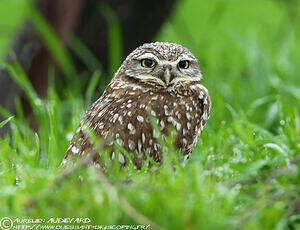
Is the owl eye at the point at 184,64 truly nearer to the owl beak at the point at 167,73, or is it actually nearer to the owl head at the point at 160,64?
the owl head at the point at 160,64

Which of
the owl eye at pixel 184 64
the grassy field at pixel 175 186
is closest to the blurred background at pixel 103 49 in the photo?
the grassy field at pixel 175 186

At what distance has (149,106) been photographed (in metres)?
3.32

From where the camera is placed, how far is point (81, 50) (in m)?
6.03

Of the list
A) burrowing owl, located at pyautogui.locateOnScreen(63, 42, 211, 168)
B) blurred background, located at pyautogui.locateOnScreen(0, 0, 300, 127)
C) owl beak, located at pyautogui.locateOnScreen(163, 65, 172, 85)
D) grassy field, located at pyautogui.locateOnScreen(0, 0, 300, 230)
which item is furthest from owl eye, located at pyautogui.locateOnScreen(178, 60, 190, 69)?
blurred background, located at pyautogui.locateOnScreen(0, 0, 300, 127)

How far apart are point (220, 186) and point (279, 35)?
5746mm

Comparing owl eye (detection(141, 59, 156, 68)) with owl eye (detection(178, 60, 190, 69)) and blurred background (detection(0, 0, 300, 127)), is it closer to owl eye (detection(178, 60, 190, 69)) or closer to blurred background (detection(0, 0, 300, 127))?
owl eye (detection(178, 60, 190, 69))

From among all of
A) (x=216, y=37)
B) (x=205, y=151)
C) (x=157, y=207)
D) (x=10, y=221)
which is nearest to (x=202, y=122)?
(x=205, y=151)

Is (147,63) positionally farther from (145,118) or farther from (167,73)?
(145,118)

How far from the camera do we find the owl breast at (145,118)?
320cm

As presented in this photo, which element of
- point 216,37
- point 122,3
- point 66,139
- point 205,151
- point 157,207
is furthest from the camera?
point 216,37

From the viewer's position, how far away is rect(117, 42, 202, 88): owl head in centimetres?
351

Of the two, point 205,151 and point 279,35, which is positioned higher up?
point 279,35

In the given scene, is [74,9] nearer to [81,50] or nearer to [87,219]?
[81,50]

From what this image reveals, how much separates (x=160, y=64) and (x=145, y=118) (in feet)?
1.50
